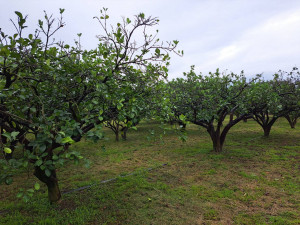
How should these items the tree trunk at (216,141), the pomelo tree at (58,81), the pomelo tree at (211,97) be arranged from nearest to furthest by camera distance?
the pomelo tree at (58,81) < the pomelo tree at (211,97) < the tree trunk at (216,141)

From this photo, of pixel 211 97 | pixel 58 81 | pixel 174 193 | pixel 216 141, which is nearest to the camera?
pixel 58 81

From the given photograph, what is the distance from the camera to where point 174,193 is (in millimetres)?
6699

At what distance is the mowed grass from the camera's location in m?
5.35

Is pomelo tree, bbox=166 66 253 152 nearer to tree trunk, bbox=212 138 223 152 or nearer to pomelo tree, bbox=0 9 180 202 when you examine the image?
tree trunk, bbox=212 138 223 152

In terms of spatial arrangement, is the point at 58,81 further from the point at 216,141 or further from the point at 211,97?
the point at 216,141

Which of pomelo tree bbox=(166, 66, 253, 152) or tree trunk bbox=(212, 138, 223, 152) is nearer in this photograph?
pomelo tree bbox=(166, 66, 253, 152)

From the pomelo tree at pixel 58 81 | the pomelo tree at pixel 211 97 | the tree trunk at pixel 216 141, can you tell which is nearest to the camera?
the pomelo tree at pixel 58 81

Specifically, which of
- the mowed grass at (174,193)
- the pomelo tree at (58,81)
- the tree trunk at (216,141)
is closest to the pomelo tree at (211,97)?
the tree trunk at (216,141)

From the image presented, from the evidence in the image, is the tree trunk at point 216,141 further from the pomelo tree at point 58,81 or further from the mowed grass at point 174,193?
the pomelo tree at point 58,81

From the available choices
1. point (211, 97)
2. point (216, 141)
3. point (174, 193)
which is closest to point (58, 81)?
point (174, 193)

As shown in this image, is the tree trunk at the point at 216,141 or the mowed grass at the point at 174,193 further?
the tree trunk at the point at 216,141

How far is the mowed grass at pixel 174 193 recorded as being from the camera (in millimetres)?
5352

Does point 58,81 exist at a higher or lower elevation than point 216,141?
higher

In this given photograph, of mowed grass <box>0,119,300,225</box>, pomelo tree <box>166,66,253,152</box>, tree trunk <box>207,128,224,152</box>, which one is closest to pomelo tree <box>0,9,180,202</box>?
mowed grass <box>0,119,300,225</box>
